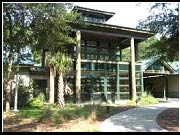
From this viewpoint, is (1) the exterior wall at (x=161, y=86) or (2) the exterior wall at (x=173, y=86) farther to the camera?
(1) the exterior wall at (x=161, y=86)

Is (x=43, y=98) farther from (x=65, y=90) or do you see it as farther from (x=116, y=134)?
(x=116, y=134)

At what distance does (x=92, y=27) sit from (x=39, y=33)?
866 centimetres

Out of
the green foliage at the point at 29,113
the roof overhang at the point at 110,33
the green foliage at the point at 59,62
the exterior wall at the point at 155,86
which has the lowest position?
the green foliage at the point at 29,113

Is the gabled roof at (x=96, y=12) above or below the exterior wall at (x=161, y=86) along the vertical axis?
above

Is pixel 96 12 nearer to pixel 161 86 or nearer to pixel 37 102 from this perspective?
pixel 37 102

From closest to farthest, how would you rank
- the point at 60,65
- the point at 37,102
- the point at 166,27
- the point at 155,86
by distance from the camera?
the point at 166,27 < the point at 60,65 < the point at 37,102 < the point at 155,86

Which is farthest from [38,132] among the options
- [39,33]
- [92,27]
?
[92,27]

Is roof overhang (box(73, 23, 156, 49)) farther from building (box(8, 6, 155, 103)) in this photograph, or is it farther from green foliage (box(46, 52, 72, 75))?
green foliage (box(46, 52, 72, 75))

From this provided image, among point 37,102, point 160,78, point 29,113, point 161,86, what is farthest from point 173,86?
point 29,113

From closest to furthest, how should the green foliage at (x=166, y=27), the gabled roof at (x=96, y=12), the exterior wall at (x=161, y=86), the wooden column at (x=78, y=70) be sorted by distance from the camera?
the green foliage at (x=166, y=27) → the wooden column at (x=78, y=70) → the gabled roof at (x=96, y=12) → the exterior wall at (x=161, y=86)

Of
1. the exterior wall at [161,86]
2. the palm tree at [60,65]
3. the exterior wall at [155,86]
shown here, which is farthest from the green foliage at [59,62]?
the exterior wall at [155,86]

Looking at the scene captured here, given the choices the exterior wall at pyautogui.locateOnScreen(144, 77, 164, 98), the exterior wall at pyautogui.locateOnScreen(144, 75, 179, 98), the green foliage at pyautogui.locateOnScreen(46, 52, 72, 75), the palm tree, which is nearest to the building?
the palm tree

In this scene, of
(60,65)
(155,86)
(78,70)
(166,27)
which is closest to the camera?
(166,27)

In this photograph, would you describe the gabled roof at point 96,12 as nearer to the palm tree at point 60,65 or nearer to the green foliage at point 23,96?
the palm tree at point 60,65
